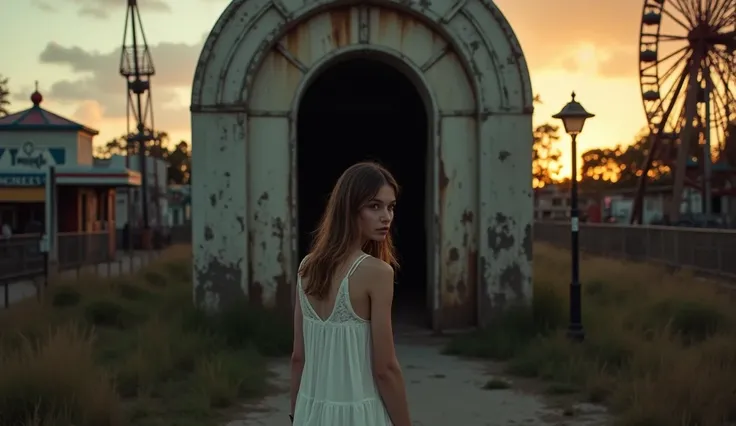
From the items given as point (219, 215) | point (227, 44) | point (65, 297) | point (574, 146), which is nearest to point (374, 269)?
point (219, 215)

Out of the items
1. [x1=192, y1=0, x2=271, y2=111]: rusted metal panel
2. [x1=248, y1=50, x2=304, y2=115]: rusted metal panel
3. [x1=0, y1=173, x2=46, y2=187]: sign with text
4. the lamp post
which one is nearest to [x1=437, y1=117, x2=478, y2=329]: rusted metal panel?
the lamp post

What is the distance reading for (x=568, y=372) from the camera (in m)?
11.0

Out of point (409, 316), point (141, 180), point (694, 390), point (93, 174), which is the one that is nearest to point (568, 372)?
point (694, 390)

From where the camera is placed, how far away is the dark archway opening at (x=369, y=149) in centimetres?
2241

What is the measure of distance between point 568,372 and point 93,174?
30.8 m

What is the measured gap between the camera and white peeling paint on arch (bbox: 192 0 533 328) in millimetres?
14117

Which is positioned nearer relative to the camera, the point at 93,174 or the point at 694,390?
the point at 694,390

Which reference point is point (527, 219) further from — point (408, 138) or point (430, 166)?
point (408, 138)

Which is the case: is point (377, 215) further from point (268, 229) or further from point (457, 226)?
point (457, 226)

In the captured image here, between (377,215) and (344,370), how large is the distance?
656mm

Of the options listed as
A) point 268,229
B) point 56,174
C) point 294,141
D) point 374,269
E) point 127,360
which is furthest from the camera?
point 56,174

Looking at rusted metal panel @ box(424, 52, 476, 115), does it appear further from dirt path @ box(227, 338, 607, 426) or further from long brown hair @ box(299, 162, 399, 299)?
long brown hair @ box(299, 162, 399, 299)

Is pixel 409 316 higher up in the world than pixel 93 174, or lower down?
lower down

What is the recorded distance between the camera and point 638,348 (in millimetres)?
11594
